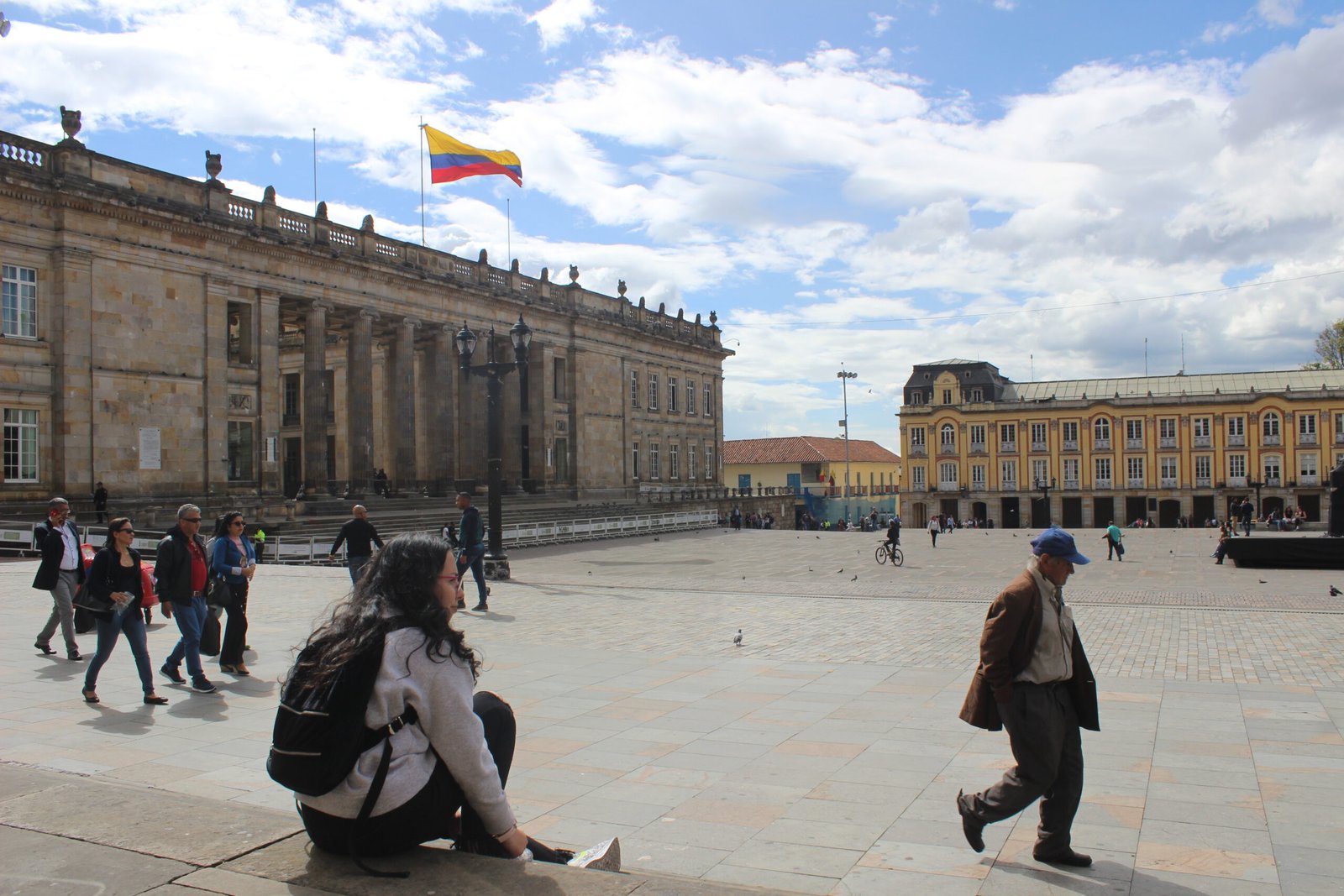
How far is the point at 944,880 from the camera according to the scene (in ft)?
15.0

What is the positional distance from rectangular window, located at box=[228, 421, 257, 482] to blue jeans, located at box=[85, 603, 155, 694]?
2876 cm

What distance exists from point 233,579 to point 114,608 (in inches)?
69.1

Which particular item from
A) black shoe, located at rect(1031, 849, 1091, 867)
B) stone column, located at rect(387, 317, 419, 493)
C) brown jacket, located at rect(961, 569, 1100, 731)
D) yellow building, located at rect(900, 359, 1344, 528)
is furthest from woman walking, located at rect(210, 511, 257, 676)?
yellow building, located at rect(900, 359, 1344, 528)

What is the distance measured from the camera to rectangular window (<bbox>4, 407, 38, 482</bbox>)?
27328 millimetres

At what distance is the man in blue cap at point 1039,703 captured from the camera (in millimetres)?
4703

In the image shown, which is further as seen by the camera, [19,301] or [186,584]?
[19,301]

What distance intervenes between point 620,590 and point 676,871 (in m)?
14.7

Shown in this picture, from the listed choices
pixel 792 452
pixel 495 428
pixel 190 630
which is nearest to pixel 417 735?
pixel 190 630

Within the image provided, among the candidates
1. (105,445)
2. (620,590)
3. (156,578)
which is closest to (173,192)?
(105,445)

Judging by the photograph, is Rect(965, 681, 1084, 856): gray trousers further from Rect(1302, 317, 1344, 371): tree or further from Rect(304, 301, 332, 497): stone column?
Rect(1302, 317, 1344, 371): tree

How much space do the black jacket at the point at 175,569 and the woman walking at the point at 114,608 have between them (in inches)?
14.3

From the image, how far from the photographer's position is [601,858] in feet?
12.7

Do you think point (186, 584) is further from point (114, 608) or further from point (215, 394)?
point (215, 394)

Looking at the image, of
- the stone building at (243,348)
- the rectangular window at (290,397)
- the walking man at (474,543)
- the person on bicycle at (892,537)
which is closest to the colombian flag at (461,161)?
the stone building at (243,348)
